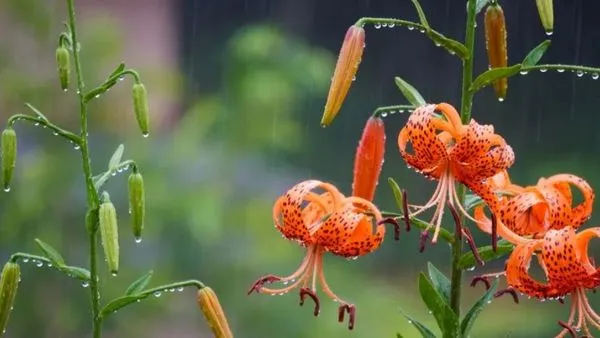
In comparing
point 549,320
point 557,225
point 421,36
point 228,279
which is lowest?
point 549,320

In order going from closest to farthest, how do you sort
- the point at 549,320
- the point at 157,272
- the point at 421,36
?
the point at 157,272
the point at 549,320
the point at 421,36

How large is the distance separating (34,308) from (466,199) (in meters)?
1.50

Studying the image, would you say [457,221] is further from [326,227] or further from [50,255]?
[50,255]

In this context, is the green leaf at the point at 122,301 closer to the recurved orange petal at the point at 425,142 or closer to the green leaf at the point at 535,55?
the recurved orange petal at the point at 425,142

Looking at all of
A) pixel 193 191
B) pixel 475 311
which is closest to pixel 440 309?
pixel 475 311

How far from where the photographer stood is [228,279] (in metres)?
2.31

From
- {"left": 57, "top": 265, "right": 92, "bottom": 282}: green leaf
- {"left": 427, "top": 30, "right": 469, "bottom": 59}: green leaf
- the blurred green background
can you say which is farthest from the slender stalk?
the blurred green background

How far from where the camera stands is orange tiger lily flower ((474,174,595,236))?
92cm

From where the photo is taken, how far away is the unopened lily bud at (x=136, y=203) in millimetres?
1003

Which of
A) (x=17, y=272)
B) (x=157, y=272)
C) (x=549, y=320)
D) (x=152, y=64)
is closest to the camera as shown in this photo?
(x=17, y=272)

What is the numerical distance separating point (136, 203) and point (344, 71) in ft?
0.71

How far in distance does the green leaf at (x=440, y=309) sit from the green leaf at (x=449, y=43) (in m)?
0.17

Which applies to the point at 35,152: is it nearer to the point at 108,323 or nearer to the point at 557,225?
the point at 108,323

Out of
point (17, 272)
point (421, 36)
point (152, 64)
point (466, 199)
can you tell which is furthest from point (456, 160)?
point (421, 36)
